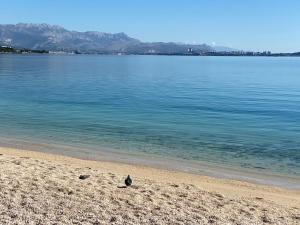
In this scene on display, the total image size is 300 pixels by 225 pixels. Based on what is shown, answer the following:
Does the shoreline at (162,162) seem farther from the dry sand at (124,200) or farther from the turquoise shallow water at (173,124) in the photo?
the dry sand at (124,200)

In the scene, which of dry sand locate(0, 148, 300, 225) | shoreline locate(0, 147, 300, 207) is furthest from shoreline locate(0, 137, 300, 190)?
dry sand locate(0, 148, 300, 225)

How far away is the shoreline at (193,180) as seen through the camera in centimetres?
1524

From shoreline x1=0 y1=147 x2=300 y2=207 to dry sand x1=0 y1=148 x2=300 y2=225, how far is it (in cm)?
4

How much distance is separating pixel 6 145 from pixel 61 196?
12798mm

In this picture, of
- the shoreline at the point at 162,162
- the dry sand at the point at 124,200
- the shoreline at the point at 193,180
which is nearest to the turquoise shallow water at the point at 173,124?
the shoreline at the point at 162,162

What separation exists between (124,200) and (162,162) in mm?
8508

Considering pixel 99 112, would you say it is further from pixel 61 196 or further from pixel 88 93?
pixel 61 196

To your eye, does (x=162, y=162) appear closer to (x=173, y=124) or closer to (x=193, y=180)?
(x=193, y=180)

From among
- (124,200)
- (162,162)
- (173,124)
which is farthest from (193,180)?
(173,124)

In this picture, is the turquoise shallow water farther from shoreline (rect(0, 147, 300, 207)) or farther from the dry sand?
the dry sand

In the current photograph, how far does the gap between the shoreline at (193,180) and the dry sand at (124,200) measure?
0.04m

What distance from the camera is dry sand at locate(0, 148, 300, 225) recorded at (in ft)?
36.0

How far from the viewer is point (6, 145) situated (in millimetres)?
24344

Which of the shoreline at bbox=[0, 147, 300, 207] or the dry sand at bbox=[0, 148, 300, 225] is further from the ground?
the dry sand at bbox=[0, 148, 300, 225]
